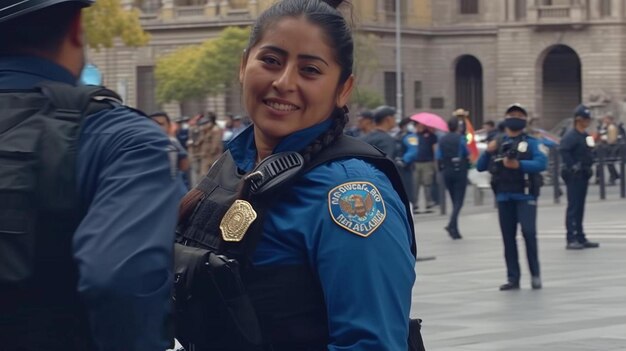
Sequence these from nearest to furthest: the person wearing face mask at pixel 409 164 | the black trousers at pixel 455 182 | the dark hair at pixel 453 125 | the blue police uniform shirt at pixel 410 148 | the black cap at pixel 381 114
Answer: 1. the black cap at pixel 381 114
2. the black trousers at pixel 455 182
3. the dark hair at pixel 453 125
4. the blue police uniform shirt at pixel 410 148
5. the person wearing face mask at pixel 409 164

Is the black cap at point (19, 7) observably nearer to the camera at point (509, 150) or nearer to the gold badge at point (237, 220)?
the gold badge at point (237, 220)

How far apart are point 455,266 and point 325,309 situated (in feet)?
46.4

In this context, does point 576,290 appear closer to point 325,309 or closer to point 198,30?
point 325,309

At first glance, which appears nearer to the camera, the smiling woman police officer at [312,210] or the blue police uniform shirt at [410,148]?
the smiling woman police officer at [312,210]

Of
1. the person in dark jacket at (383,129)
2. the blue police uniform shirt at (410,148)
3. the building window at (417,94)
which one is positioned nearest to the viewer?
the person in dark jacket at (383,129)

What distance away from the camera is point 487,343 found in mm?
10734

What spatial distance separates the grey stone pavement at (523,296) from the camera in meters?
10.9

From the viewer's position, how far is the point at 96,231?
2.85 metres

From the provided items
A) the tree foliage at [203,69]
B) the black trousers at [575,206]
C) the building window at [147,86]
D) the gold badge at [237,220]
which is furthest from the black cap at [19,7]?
the building window at [147,86]

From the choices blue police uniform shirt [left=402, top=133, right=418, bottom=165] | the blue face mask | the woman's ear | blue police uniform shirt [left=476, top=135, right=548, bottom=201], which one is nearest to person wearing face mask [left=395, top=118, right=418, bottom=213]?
blue police uniform shirt [left=402, top=133, right=418, bottom=165]

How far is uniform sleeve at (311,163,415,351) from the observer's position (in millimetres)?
3299

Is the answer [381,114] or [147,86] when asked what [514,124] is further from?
[147,86]

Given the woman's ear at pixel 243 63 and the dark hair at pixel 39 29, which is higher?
the dark hair at pixel 39 29

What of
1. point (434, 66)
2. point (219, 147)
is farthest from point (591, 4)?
point (219, 147)
